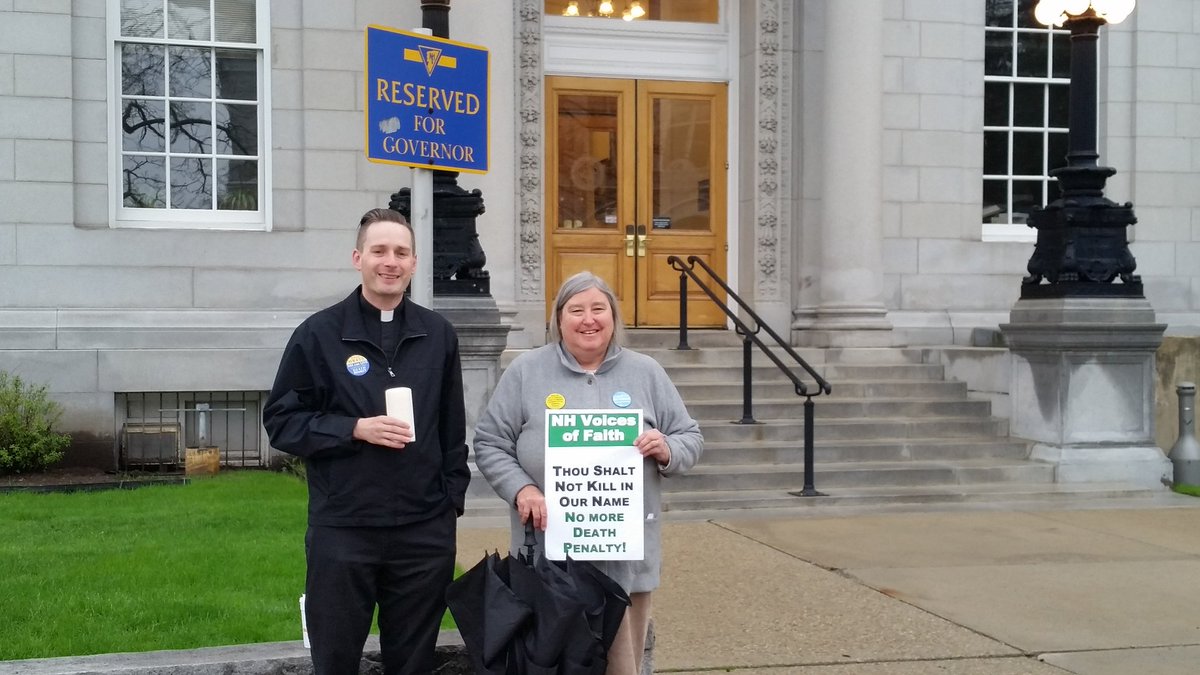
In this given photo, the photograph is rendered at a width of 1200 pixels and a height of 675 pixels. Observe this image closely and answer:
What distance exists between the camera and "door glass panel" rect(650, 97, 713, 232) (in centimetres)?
1461

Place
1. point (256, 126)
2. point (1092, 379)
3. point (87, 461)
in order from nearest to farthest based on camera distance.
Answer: point (1092, 379) → point (87, 461) → point (256, 126)

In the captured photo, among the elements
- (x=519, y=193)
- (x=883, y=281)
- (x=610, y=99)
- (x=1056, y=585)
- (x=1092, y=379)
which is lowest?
(x=1056, y=585)

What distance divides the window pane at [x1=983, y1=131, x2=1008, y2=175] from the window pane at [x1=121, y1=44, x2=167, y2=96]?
9.21 meters

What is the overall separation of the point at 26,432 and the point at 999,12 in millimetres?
11396

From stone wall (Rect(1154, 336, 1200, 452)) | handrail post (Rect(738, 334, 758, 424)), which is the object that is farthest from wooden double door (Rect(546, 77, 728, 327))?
stone wall (Rect(1154, 336, 1200, 452))

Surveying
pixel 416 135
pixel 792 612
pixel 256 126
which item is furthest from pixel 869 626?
pixel 256 126

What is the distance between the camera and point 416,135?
5559 mm

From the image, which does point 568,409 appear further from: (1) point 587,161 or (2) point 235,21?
(1) point 587,161

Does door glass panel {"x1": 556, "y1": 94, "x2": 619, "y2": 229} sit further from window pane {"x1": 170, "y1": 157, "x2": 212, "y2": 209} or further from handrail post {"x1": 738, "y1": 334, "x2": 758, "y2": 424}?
window pane {"x1": 170, "y1": 157, "x2": 212, "y2": 209}

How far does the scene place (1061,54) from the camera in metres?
Answer: 15.2

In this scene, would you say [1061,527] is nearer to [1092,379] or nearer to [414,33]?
[1092,379]

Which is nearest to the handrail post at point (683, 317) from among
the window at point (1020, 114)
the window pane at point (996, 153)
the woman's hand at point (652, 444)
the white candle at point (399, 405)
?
the window at point (1020, 114)

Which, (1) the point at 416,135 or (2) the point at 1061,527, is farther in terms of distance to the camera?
(2) the point at 1061,527

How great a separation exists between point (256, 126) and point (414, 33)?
8.11 metres
